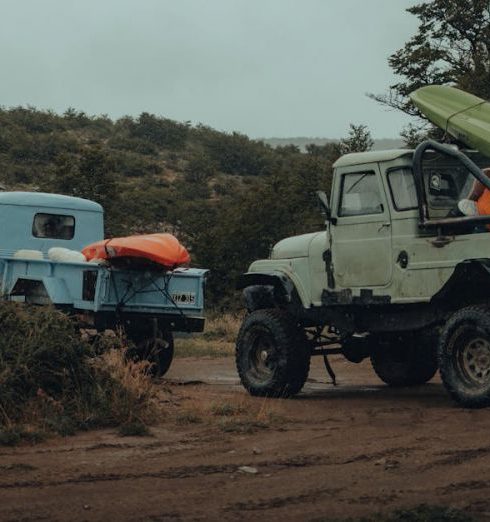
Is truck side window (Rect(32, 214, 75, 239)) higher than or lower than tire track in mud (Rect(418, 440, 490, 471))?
higher

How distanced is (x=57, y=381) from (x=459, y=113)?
476 cm

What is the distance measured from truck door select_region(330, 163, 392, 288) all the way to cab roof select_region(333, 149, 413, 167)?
0.06 metres

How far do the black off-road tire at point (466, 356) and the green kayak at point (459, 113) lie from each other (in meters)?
1.79

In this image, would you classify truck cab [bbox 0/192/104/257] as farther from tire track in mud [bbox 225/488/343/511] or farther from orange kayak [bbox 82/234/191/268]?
tire track in mud [bbox 225/488/343/511]

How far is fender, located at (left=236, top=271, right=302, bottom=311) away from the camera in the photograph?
42.5 feet

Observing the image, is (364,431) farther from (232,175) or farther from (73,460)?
(232,175)

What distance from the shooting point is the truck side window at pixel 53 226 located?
17.0 meters

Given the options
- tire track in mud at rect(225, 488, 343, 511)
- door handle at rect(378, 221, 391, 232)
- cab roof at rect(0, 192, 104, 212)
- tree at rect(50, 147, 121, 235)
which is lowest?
tire track in mud at rect(225, 488, 343, 511)

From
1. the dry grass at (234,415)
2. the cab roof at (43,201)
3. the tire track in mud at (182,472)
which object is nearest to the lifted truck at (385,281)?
the dry grass at (234,415)

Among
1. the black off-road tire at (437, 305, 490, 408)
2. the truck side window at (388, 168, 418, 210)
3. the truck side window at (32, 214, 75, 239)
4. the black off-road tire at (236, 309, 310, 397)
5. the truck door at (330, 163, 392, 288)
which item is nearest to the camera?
the black off-road tire at (437, 305, 490, 408)

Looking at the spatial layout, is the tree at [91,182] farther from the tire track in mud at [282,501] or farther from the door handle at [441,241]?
the tire track in mud at [282,501]

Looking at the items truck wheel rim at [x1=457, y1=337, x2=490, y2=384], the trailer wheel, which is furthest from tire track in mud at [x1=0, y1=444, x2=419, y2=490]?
the trailer wheel

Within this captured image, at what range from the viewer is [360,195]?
40.3 ft

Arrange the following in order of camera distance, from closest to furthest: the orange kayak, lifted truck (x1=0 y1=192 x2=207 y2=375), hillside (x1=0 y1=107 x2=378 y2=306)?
the orange kayak
lifted truck (x1=0 y1=192 x2=207 y2=375)
hillside (x1=0 y1=107 x2=378 y2=306)
